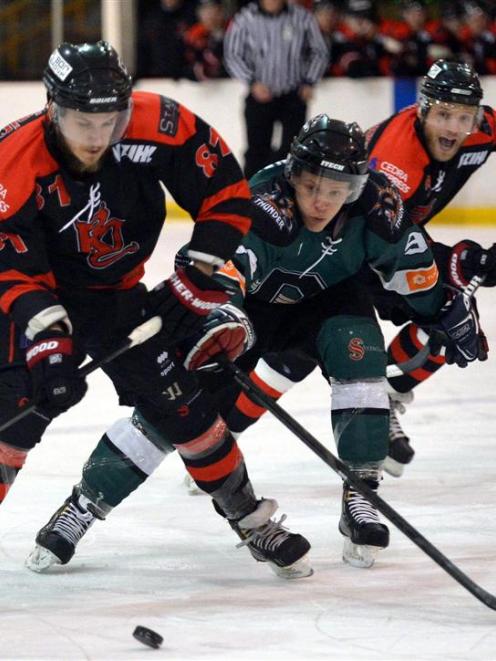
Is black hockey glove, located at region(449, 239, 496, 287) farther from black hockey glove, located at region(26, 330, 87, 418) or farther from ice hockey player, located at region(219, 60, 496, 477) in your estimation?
black hockey glove, located at region(26, 330, 87, 418)

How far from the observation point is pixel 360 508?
3.16m

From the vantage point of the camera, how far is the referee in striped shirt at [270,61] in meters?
8.71

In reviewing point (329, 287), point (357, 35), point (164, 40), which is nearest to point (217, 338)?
point (329, 287)

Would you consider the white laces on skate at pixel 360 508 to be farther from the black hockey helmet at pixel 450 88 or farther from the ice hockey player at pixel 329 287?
the black hockey helmet at pixel 450 88

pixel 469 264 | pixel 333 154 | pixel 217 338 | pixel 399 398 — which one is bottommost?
pixel 399 398

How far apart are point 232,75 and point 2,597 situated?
21.0 ft

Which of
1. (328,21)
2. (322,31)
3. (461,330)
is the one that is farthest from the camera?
(328,21)

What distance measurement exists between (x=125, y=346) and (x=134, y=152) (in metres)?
0.38

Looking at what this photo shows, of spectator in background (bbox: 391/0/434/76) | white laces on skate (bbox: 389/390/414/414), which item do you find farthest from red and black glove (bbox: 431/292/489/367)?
spectator in background (bbox: 391/0/434/76)

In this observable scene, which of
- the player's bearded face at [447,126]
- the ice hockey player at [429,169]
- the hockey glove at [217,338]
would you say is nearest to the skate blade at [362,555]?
the hockey glove at [217,338]

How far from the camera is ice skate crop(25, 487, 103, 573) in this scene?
304 centimetres

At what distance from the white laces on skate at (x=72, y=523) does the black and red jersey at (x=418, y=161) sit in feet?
4.59

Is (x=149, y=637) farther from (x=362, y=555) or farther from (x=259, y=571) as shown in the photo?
(x=362, y=555)

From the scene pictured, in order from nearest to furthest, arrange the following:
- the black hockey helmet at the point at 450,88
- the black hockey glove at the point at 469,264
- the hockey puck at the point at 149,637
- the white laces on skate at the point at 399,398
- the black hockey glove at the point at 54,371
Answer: the hockey puck at the point at 149,637 → the black hockey glove at the point at 54,371 → the black hockey glove at the point at 469,264 → the black hockey helmet at the point at 450,88 → the white laces on skate at the point at 399,398
